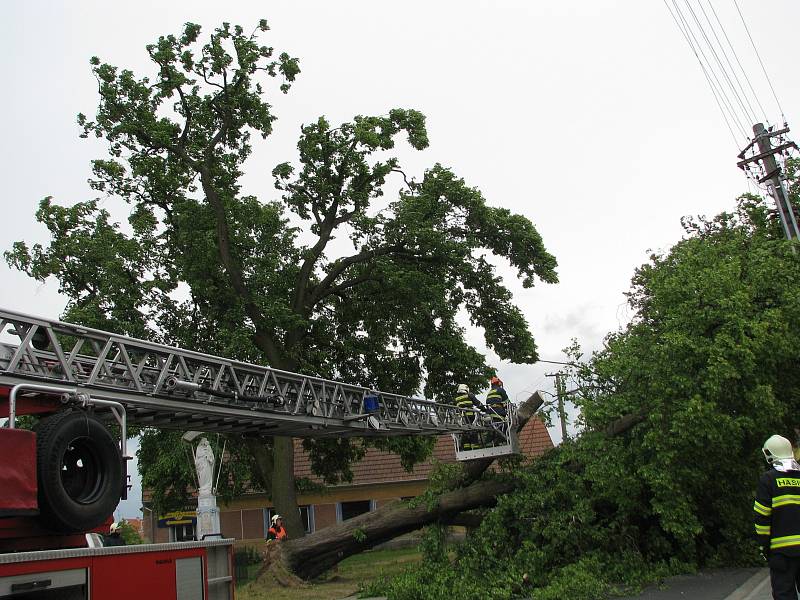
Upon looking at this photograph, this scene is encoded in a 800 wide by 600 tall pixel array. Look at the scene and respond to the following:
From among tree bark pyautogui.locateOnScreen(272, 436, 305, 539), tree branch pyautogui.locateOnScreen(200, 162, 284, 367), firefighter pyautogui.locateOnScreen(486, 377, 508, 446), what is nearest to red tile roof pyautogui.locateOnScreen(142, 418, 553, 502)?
tree bark pyautogui.locateOnScreen(272, 436, 305, 539)

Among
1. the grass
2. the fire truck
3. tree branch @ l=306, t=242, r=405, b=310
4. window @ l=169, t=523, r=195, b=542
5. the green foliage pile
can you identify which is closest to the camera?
the fire truck

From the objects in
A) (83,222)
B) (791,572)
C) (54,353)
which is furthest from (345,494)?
(791,572)

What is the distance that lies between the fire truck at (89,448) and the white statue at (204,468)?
2520 mm

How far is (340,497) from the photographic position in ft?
85.7

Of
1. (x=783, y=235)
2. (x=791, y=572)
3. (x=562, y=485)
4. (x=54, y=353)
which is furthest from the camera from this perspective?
(x=783, y=235)

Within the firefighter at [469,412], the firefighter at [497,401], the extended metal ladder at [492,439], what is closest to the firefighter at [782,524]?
the extended metal ladder at [492,439]

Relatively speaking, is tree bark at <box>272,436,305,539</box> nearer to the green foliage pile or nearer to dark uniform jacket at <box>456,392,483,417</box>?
dark uniform jacket at <box>456,392,483,417</box>

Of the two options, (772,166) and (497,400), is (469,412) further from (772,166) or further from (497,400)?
(772,166)

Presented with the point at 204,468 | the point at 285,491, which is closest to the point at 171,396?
the point at 204,468

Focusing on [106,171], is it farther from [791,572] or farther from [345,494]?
[791,572]

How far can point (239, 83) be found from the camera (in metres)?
18.2

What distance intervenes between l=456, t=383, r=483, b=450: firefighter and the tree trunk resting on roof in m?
0.36

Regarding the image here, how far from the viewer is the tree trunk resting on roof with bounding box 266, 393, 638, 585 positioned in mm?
13562

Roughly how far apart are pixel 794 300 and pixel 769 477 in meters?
6.14
